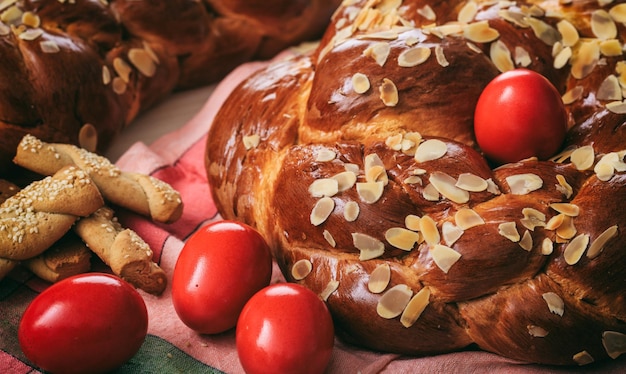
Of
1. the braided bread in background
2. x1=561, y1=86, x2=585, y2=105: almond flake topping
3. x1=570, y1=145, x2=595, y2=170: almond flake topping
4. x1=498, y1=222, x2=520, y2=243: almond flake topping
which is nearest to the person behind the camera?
x1=498, y1=222, x2=520, y2=243: almond flake topping

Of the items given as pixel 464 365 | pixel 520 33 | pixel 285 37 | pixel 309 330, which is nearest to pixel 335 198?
pixel 309 330

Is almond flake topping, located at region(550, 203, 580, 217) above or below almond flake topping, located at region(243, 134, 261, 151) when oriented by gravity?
above

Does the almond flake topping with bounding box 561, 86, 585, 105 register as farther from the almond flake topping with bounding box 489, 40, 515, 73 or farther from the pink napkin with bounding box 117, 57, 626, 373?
the pink napkin with bounding box 117, 57, 626, 373

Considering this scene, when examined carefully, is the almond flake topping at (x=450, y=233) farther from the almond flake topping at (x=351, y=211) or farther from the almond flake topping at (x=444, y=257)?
the almond flake topping at (x=351, y=211)

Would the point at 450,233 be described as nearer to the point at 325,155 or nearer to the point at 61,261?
the point at 325,155

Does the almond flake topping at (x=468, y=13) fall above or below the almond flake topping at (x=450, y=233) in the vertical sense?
above

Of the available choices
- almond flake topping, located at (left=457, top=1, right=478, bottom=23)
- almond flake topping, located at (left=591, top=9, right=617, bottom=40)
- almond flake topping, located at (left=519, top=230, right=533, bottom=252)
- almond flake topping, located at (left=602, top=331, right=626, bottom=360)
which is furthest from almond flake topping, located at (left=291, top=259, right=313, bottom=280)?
almond flake topping, located at (left=591, top=9, right=617, bottom=40)

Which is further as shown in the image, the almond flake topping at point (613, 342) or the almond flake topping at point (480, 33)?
the almond flake topping at point (480, 33)

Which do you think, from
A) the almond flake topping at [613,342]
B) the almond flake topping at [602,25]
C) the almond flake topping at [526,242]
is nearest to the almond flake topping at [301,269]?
the almond flake topping at [526,242]
